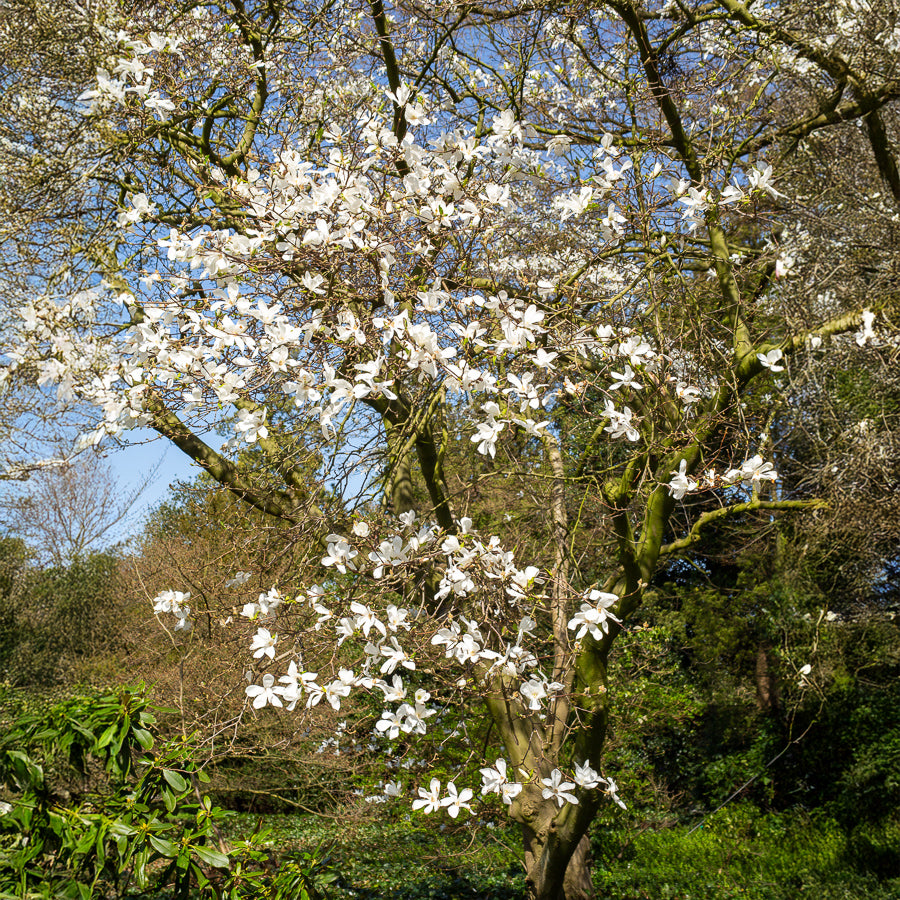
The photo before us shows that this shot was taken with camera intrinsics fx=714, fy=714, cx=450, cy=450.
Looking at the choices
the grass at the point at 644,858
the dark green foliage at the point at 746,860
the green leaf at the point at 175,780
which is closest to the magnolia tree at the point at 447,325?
the green leaf at the point at 175,780

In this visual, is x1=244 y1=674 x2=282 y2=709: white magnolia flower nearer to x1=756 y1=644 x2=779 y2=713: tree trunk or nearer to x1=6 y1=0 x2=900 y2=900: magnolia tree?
x1=6 y1=0 x2=900 y2=900: magnolia tree

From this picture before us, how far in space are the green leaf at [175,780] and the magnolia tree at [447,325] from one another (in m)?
0.28

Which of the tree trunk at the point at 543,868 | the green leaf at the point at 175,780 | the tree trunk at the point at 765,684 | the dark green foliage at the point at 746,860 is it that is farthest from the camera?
the tree trunk at the point at 765,684

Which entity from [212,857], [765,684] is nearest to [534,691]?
[212,857]

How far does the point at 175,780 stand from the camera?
1878 mm

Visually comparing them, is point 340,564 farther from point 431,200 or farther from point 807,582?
point 807,582

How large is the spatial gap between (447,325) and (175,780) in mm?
1592

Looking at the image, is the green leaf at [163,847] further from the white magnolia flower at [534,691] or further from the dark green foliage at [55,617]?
the dark green foliage at [55,617]

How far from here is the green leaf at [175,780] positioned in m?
1.87

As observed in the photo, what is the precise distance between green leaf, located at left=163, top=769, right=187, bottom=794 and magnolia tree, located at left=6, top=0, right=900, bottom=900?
276 millimetres

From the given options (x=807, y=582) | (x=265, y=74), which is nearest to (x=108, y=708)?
(x=265, y=74)

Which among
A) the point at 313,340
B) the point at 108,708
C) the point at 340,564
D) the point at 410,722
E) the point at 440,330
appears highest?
the point at 440,330

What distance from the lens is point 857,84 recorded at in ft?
12.1

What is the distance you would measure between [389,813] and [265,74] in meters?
4.94
